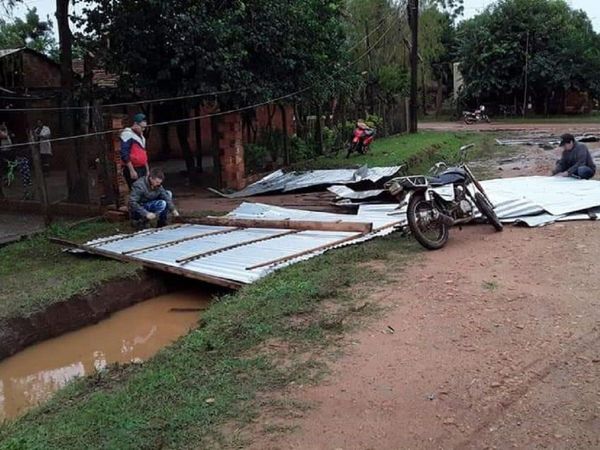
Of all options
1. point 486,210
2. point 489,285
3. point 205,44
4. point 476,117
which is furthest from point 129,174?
point 476,117

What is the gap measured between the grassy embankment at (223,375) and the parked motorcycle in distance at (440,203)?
0.81 metres

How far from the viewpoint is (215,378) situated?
437 cm

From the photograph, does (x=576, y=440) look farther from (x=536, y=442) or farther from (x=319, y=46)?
(x=319, y=46)

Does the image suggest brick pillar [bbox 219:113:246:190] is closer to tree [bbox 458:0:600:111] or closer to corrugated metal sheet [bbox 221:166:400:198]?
corrugated metal sheet [bbox 221:166:400:198]

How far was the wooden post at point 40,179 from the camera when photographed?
9.87 m

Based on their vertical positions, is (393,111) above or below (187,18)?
below

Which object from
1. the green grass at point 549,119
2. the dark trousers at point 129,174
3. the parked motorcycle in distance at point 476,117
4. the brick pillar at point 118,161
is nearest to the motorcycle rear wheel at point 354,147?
the brick pillar at point 118,161

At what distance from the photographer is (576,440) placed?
3.40m

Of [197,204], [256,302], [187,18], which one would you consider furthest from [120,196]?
[256,302]

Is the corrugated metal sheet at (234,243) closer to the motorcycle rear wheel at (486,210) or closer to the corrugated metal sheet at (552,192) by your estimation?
the motorcycle rear wheel at (486,210)

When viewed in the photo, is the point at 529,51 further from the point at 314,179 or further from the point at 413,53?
the point at 314,179

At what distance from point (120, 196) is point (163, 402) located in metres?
7.65

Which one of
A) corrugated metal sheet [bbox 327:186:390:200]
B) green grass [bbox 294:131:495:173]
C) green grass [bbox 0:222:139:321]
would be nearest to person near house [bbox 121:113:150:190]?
green grass [bbox 0:222:139:321]

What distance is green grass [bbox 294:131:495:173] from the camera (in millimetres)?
16094
